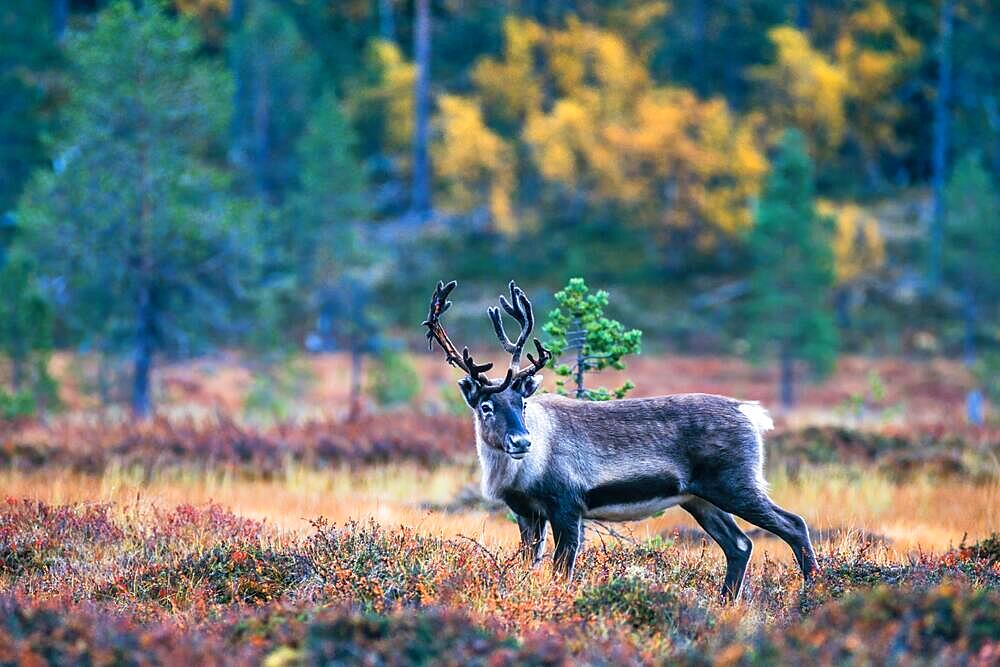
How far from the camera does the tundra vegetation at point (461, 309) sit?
23.7ft

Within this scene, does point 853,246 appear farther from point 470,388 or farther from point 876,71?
point 470,388

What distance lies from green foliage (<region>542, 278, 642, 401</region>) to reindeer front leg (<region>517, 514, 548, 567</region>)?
6.09ft

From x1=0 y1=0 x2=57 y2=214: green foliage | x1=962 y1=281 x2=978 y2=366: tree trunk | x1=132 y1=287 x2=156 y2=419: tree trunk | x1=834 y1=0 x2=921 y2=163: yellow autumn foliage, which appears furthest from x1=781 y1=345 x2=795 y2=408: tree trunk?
x1=0 y1=0 x2=57 y2=214: green foliage

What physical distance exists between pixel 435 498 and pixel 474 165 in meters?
40.6

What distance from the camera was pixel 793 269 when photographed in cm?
3588

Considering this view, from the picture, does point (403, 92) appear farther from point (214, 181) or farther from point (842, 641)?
point (842, 641)

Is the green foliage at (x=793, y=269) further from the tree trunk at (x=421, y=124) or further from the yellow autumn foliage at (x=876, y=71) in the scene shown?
the tree trunk at (x=421, y=124)

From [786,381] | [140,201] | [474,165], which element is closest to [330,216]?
[140,201]

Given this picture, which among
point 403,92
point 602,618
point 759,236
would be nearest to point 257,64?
point 403,92

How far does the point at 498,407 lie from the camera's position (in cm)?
874

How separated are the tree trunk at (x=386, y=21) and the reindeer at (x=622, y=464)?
5601 centimetres

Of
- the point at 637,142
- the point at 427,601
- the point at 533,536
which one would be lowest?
the point at 427,601

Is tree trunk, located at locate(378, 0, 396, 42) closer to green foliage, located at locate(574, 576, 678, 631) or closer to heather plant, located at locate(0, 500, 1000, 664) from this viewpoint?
heather plant, located at locate(0, 500, 1000, 664)

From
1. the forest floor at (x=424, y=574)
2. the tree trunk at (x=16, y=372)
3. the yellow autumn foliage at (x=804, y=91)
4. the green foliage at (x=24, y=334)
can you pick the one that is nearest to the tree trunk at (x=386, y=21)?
the yellow autumn foliage at (x=804, y=91)
